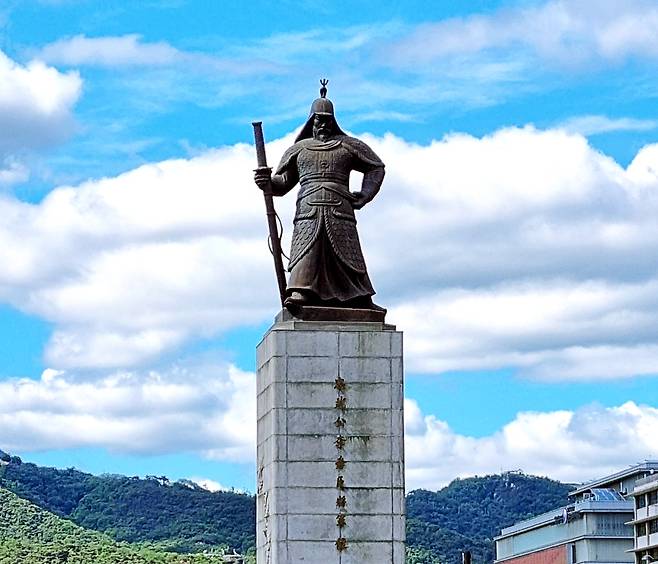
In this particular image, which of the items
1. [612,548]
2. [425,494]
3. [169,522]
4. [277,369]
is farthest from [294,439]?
[425,494]

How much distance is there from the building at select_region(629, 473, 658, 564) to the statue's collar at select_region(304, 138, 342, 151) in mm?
47941

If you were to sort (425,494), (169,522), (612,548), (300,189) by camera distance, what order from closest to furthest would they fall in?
(300,189) < (612,548) < (169,522) < (425,494)

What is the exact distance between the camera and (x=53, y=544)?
328 ft

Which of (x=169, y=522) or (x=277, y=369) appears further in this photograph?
(x=169, y=522)

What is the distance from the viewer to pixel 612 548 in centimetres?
7169

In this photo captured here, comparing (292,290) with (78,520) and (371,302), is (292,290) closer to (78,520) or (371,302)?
(371,302)

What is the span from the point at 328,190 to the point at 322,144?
0.57m

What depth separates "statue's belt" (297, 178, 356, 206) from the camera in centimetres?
1847

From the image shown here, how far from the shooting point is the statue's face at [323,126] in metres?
18.8

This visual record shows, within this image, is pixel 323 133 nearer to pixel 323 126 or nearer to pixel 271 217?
pixel 323 126

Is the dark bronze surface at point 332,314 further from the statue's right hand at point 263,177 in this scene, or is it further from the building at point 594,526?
the building at point 594,526

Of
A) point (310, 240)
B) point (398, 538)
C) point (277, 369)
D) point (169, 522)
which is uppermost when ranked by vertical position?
point (169, 522)

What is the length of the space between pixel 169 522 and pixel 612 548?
48.3 m

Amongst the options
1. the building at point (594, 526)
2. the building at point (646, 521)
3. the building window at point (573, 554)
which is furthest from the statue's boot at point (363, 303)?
the building window at point (573, 554)
